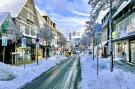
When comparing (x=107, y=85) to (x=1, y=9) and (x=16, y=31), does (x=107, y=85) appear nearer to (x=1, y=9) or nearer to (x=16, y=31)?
Result: (x=16, y=31)

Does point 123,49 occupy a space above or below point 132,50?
above

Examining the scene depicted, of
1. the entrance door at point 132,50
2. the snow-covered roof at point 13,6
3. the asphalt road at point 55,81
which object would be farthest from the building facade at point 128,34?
the snow-covered roof at point 13,6

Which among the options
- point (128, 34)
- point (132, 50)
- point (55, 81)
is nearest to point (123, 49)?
point (132, 50)

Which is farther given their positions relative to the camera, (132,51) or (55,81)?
(132,51)

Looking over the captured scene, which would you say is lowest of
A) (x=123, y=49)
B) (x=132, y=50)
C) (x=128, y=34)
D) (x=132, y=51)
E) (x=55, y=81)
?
(x=55, y=81)

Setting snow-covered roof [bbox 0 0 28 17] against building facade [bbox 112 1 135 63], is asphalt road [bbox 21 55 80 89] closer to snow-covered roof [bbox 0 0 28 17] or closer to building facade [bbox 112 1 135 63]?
building facade [bbox 112 1 135 63]

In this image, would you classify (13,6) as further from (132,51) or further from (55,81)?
(55,81)

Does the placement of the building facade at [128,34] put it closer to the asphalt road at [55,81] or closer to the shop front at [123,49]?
the shop front at [123,49]

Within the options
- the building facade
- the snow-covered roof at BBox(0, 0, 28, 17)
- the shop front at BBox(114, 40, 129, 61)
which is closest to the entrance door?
the building facade

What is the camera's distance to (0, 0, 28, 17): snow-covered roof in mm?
45094

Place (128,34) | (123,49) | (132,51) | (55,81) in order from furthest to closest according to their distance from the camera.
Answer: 1. (123,49)
2. (132,51)
3. (128,34)
4. (55,81)

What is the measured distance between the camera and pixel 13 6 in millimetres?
47344

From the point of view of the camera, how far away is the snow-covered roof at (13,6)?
45094 mm

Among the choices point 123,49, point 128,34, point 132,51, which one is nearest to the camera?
point 128,34
